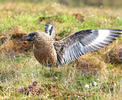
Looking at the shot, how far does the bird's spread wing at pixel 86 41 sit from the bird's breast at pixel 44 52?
233mm

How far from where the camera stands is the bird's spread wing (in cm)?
565

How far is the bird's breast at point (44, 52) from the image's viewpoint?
222 inches

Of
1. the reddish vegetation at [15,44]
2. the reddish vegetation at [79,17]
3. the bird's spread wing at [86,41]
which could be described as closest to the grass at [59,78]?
the reddish vegetation at [15,44]

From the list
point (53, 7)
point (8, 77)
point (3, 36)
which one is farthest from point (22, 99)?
point (53, 7)

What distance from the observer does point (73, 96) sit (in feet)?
15.5

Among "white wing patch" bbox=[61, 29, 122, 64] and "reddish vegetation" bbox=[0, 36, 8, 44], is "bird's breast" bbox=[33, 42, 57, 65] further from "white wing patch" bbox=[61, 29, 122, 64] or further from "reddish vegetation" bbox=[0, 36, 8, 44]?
"reddish vegetation" bbox=[0, 36, 8, 44]

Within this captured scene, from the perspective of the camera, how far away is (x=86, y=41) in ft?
18.7

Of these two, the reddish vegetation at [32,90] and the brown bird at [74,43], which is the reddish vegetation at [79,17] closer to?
the brown bird at [74,43]

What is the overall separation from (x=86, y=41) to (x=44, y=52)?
68 cm

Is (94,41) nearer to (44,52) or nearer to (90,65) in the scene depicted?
(90,65)

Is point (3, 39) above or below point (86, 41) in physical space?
below

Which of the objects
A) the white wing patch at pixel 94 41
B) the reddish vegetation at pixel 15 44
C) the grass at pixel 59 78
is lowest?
the grass at pixel 59 78

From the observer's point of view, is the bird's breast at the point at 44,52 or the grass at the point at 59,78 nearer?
the grass at the point at 59,78

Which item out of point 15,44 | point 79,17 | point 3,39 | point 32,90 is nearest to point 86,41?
point 32,90
